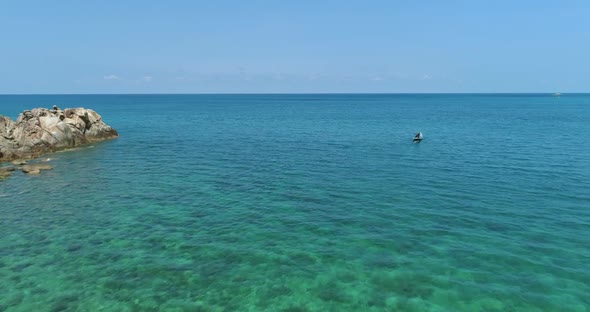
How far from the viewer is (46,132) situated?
62375 mm

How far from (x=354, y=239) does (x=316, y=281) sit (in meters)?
5.97

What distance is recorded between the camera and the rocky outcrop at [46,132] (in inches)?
2191

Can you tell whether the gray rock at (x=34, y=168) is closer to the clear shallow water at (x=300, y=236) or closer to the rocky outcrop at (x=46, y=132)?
the clear shallow water at (x=300, y=236)

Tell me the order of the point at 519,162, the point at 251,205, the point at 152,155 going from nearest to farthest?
the point at 251,205, the point at 519,162, the point at 152,155

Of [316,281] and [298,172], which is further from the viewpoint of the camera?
[298,172]

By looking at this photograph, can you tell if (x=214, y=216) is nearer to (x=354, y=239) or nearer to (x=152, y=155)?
(x=354, y=239)

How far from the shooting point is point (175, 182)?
41594mm

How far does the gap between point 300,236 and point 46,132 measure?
2198 inches

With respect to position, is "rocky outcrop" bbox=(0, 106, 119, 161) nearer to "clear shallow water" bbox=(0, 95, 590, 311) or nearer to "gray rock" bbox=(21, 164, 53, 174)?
"gray rock" bbox=(21, 164, 53, 174)

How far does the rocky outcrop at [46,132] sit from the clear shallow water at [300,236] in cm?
1131

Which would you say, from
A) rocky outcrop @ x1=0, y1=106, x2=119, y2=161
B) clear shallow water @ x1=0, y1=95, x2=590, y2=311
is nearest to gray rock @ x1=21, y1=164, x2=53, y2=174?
clear shallow water @ x1=0, y1=95, x2=590, y2=311

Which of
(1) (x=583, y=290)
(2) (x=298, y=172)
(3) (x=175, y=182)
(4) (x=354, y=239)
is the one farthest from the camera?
(2) (x=298, y=172)

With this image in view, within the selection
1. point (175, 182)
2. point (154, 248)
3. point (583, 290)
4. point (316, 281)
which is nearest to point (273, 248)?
point (316, 281)

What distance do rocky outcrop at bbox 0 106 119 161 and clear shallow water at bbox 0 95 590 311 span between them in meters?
11.3
